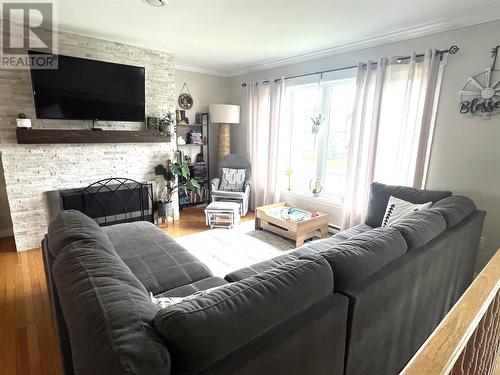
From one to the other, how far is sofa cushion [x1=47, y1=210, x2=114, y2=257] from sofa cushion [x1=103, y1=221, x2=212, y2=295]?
370 mm

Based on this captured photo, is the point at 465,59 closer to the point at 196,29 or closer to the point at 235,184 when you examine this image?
the point at 196,29

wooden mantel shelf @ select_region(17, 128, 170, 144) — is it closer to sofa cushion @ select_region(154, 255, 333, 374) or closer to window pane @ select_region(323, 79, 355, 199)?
window pane @ select_region(323, 79, 355, 199)

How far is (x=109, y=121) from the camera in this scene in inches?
138

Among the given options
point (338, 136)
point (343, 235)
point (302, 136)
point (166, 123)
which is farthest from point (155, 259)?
point (302, 136)

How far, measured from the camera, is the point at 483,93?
246 centimetres

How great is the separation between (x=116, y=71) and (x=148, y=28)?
71cm

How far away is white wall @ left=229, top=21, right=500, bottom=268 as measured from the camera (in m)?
2.47

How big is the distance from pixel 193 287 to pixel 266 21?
2.58 metres

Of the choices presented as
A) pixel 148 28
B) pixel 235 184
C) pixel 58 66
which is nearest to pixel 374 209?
pixel 235 184

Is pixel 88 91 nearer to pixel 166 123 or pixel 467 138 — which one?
pixel 166 123

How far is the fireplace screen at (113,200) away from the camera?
3346 mm

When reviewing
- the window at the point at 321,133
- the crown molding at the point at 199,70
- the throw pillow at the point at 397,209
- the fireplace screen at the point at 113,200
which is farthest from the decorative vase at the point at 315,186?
the crown molding at the point at 199,70

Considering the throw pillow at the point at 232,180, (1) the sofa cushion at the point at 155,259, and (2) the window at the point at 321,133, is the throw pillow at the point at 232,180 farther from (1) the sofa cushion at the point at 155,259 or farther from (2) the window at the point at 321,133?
(1) the sofa cushion at the point at 155,259

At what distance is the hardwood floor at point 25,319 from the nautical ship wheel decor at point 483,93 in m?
3.87
